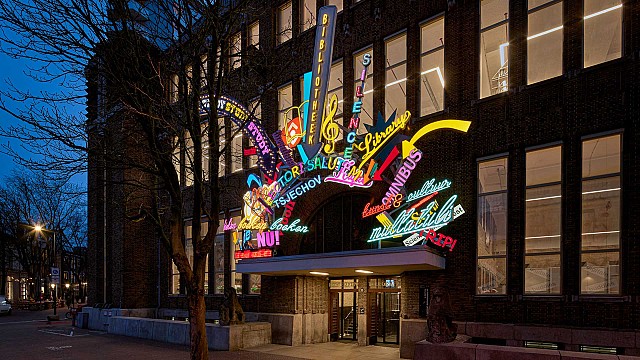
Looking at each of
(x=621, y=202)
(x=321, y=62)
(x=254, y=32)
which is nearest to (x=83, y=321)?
(x=254, y=32)

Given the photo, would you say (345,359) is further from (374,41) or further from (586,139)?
(374,41)

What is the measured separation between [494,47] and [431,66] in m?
2.22

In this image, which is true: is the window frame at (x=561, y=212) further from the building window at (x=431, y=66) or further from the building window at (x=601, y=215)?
the building window at (x=431, y=66)

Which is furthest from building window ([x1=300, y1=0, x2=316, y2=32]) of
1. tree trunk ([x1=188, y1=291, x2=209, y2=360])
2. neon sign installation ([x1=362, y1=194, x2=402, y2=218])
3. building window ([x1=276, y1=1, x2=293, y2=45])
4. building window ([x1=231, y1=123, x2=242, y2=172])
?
tree trunk ([x1=188, y1=291, x2=209, y2=360])

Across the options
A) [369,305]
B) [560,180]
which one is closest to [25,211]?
[369,305]

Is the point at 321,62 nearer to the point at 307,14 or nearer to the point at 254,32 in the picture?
the point at 307,14

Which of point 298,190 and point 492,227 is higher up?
point 298,190

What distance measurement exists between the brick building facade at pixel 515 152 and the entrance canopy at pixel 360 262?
0.46 meters

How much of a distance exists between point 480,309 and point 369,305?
5.06 meters

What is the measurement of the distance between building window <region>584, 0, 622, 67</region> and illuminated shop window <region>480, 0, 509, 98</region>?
220 cm

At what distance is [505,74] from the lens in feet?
51.5

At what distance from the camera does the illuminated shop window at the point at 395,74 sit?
18.4m

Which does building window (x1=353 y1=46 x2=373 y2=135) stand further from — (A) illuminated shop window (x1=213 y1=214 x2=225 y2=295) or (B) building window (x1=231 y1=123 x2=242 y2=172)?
(A) illuminated shop window (x1=213 y1=214 x2=225 y2=295)

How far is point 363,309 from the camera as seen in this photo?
1970 centimetres
